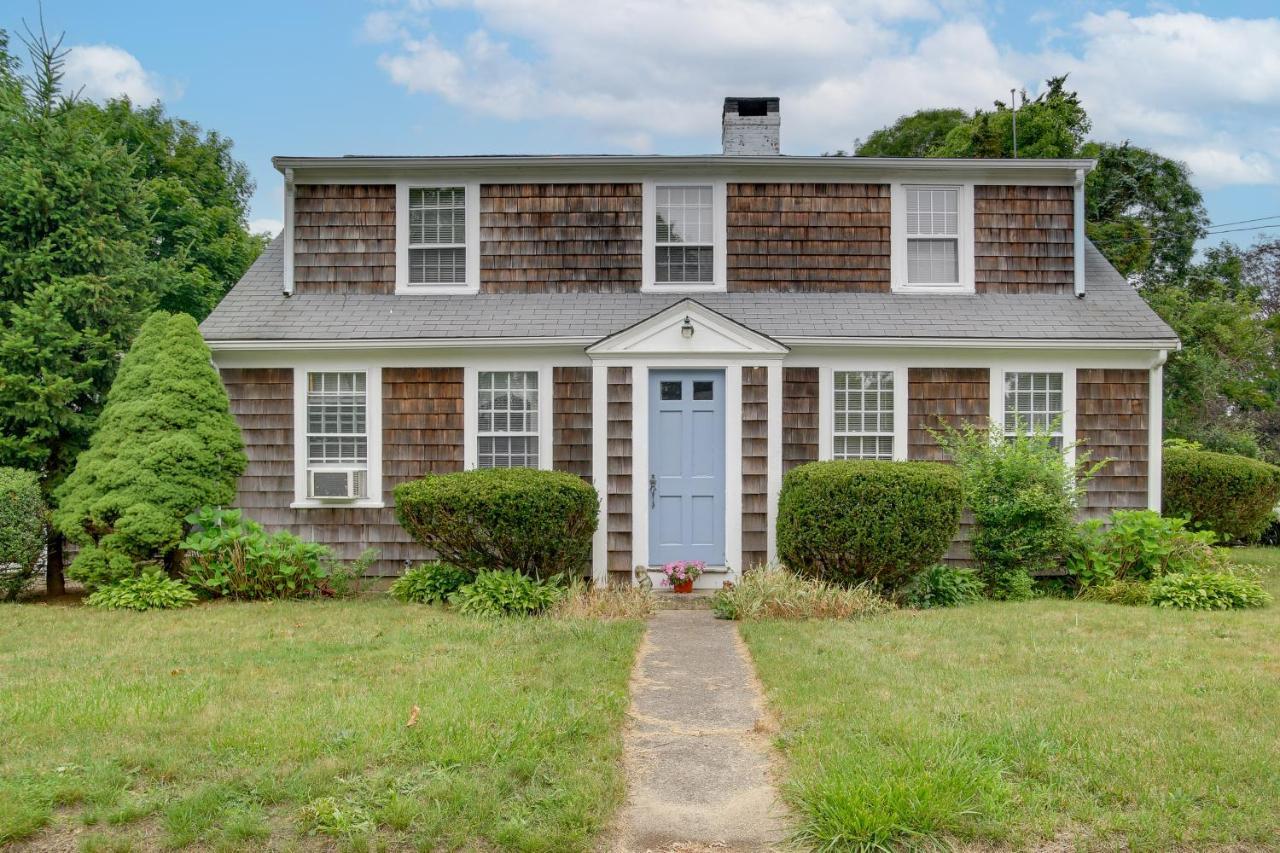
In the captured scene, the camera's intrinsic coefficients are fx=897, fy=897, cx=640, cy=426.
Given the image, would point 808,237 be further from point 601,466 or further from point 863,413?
point 601,466

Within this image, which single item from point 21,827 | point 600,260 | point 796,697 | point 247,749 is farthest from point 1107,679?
point 600,260

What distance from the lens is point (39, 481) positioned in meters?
10.2

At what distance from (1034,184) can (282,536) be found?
32.8 feet

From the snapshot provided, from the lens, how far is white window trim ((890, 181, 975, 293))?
11352mm

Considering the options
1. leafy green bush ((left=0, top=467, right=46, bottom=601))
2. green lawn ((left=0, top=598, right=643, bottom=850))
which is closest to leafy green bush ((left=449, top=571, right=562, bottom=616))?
green lawn ((left=0, top=598, right=643, bottom=850))

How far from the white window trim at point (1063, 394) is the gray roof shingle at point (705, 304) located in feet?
1.39

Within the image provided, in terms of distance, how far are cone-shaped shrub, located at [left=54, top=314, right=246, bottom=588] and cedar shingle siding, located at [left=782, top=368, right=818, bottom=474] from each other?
620 cm

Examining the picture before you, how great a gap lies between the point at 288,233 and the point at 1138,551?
10.7 m

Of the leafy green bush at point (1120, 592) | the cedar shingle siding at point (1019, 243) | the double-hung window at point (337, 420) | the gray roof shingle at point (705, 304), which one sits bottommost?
the leafy green bush at point (1120, 592)

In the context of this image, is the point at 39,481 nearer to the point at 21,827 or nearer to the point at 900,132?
the point at 21,827

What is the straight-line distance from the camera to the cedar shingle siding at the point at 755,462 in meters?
10.2

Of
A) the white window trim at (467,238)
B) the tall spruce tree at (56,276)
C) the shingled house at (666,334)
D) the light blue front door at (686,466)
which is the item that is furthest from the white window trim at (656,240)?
the tall spruce tree at (56,276)

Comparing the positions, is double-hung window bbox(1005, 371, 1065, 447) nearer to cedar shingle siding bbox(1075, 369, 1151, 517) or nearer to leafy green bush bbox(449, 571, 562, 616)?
cedar shingle siding bbox(1075, 369, 1151, 517)

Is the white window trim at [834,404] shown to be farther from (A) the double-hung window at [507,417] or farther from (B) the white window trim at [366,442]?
(B) the white window trim at [366,442]
